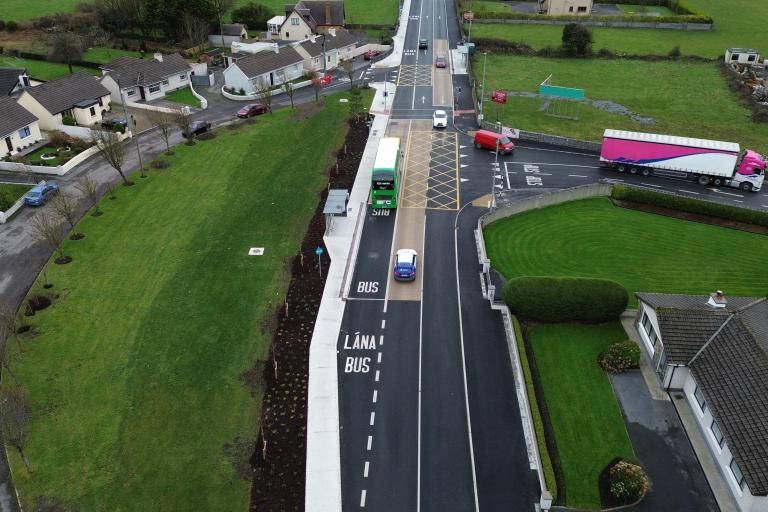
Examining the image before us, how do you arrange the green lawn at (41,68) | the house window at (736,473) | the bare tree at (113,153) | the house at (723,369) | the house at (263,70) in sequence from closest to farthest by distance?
1. the house at (723,369)
2. the house window at (736,473)
3. the bare tree at (113,153)
4. the house at (263,70)
5. the green lawn at (41,68)

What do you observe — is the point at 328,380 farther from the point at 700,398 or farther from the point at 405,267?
the point at 700,398

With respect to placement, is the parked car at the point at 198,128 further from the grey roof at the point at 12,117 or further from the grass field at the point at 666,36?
the grass field at the point at 666,36

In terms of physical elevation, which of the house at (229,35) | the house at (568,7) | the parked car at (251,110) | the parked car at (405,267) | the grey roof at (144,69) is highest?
the house at (568,7)

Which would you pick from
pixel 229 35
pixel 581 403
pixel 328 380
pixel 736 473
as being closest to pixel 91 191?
pixel 328 380

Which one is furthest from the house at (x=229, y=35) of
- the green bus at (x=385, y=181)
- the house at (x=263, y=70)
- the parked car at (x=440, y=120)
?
the green bus at (x=385, y=181)

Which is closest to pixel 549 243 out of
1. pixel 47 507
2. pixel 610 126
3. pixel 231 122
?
pixel 610 126

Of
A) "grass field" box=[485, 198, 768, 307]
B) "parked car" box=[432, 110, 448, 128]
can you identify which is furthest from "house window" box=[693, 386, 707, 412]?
"parked car" box=[432, 110, 448, 128]
